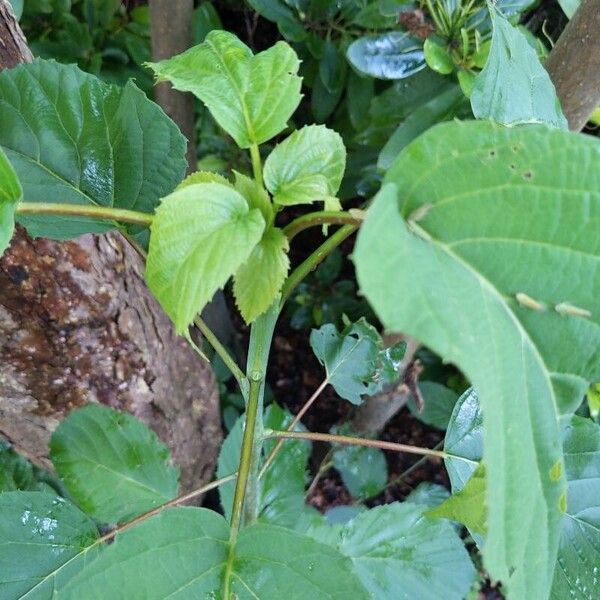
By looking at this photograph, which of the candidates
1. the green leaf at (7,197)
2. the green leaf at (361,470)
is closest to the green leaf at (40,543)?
the green leaf at (7,197)

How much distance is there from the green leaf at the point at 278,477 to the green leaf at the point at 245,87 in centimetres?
64

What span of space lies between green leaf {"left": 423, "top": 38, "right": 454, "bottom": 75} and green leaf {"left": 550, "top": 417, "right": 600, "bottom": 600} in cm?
61

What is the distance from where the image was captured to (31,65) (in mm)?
606

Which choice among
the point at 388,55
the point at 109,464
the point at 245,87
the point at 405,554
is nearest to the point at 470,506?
the point at 405,554

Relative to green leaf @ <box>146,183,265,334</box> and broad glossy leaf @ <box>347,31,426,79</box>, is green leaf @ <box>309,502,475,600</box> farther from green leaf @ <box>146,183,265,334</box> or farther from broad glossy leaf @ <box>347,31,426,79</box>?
broad glossy leaf @ <box>347,31,426,79</box>

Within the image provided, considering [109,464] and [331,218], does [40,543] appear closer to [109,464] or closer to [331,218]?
[109,464]

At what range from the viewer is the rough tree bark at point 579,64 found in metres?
0.75

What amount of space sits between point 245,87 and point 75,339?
52 cm

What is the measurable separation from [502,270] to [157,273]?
23 centimetres

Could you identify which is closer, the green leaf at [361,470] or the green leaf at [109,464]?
the green leaf at [109,464]

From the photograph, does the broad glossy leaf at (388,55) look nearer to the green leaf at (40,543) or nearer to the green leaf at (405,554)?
the green leaf at (405,554)

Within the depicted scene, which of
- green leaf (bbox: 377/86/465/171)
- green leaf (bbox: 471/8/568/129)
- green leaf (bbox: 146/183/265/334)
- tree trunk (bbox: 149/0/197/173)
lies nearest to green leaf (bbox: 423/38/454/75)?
green leaf (bbox: 377/86/465/171)

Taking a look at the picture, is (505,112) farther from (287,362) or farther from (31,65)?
(287,362)

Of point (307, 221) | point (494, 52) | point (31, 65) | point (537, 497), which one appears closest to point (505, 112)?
point (494, 52)
